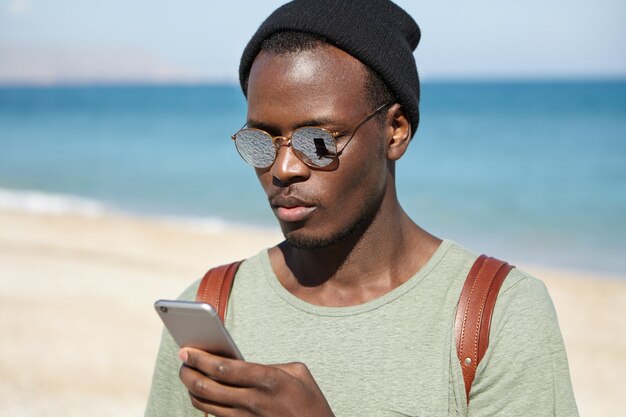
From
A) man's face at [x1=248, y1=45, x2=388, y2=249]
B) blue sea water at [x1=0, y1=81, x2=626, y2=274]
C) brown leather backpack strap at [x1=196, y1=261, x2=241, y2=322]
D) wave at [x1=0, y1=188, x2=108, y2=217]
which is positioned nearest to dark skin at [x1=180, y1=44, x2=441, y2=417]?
man's face at [x1=248, y1=45, x2=388, y2=249]

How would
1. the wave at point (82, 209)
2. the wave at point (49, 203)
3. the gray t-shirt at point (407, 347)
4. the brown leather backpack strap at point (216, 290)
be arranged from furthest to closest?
1. the wave at point (49, 203)
2. the wave at point (82, 209)
3. the brown leather backpack strap at point (216, 290)
4. the gray t-shirt at point (407, 347)

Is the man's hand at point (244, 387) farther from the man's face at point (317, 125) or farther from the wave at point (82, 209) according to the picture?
the wave at point (82, 209)

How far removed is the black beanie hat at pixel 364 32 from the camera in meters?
2.47

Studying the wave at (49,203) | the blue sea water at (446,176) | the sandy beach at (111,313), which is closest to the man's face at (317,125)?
the sandy beach at (111,313)

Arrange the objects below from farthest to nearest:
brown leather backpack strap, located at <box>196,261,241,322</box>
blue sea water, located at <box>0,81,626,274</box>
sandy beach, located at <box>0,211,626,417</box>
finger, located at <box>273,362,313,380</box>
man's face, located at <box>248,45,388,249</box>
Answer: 1. blue sea water, located at <box>0,81,626,274</box>
2. sandy beach, located at <box>0,211,626,417</box>
3. brown leather backpack strap, located at <box>196,261,241,322</box>
4. man's face, located at <box>248,45,388,249</box>
5. finger, located at <box>273,362,313,380</box>

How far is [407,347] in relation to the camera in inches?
97.3

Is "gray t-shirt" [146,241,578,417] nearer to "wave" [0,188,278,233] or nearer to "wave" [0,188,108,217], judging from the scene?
"wave" [0,188,278,233]

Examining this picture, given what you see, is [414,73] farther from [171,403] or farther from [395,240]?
[171,403]

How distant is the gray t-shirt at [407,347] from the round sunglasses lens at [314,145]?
47 centimetres

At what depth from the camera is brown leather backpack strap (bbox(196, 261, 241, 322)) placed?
8.65ft

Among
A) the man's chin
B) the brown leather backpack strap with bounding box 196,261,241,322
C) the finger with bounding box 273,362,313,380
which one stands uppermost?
the man's chin

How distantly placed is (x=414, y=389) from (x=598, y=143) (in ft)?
123

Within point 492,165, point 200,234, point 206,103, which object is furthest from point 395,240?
point 206,103

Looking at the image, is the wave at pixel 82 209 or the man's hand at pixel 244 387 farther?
the wave at pixel 82 209
